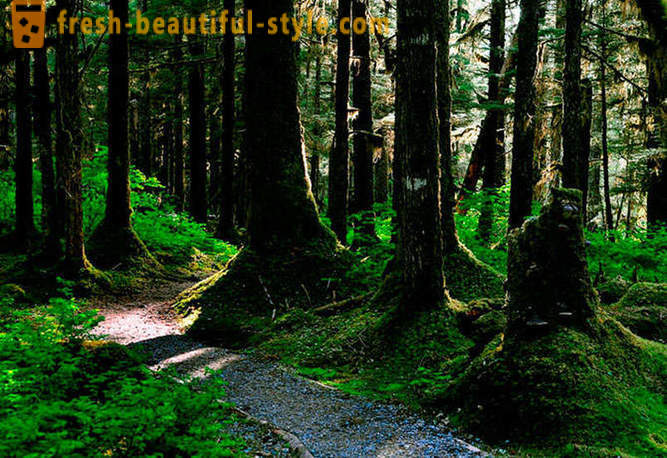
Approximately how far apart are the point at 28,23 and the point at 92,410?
38.9ft

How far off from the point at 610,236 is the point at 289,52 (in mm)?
10446

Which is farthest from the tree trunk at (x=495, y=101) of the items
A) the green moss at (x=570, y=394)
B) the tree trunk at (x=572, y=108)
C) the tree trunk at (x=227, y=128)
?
the green moss at (x=570, y=394)

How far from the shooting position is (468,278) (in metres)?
8.98

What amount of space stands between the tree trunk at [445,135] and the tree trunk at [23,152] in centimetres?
1128

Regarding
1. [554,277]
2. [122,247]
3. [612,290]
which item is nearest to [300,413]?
[554,277]

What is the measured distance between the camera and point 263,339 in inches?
329

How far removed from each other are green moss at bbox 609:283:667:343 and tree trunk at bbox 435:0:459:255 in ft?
9.54

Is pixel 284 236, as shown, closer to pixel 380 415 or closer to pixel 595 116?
pixel 380 415

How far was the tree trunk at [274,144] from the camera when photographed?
10.4m

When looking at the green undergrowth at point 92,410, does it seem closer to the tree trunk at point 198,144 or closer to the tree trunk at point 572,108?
the tree trunk at point 572,108

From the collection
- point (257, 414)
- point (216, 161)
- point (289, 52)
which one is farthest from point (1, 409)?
point (216, 161)

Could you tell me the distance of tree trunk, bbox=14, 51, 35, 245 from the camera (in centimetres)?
1384

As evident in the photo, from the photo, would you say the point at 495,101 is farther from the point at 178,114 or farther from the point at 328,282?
the point at 178,114

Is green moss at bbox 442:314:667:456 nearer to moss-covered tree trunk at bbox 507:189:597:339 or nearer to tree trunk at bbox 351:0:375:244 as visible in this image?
moss-covered tree trunk at bbox 507:189:597:339
